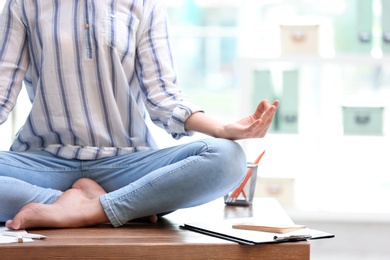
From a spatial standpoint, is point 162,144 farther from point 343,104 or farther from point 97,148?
point 97,148

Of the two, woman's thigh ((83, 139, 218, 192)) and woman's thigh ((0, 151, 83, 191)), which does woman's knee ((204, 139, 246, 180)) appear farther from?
woman's thigh ((0, 151, 83, 191))

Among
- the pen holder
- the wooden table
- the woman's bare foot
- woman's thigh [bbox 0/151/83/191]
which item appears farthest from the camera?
the pen holder

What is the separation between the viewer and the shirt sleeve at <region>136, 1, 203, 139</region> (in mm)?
1980

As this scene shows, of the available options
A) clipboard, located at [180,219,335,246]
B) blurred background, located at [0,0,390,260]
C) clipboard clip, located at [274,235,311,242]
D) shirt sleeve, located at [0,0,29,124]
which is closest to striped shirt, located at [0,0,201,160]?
shirt sleeve, located at [0,0,29,124]

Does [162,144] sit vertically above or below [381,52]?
below

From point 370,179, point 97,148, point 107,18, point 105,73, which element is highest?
point 107,18

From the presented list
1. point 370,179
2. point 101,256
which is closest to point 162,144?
point 370,179

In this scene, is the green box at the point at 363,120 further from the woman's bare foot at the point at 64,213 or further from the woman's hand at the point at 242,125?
the woman's bare foot at the point at 64,213

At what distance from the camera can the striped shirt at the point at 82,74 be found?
Answer: 2051 mm

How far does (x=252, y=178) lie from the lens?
2357 mm

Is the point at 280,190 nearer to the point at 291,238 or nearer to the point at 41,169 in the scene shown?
the point at 41,169

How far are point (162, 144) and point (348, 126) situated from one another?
2.87ft

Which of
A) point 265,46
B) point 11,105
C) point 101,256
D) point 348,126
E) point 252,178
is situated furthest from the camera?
point 265,46

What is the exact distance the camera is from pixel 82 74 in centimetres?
206
